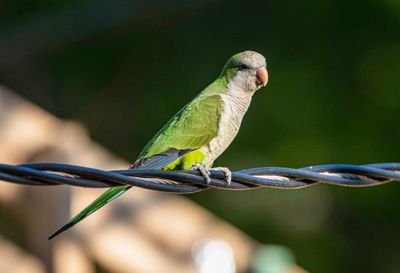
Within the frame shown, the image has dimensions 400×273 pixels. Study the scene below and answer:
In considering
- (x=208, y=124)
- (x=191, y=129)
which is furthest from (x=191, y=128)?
(x=208, y=124)

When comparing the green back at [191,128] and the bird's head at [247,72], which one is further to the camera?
the bird's head at [247,72]

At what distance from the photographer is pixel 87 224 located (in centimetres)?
791

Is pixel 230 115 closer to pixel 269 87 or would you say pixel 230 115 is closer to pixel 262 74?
pixel 262 74

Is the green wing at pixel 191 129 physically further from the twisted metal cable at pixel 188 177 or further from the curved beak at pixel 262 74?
the twisted metal cable at pixel 188 177

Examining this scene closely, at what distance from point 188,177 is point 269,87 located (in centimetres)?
1228

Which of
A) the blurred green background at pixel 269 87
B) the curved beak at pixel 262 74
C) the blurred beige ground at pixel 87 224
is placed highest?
the blurred green background at pixel 269 87

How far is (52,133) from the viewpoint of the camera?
8109mm

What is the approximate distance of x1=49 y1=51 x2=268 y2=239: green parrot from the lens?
199 inches

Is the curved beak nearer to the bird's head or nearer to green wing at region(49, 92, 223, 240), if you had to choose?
the bird's head

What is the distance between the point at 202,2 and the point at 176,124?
1147 cm

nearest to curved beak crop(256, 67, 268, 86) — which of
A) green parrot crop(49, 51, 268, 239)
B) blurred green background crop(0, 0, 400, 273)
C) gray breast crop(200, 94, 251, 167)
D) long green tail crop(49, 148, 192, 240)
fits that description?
green parrot crop(49, 51, 268, 239)

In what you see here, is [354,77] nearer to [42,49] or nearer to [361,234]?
[361,234]

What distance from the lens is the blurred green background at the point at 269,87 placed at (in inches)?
623

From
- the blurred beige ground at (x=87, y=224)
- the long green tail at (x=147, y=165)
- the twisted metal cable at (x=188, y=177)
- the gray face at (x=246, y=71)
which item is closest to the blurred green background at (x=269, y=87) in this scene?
the blurred beige ground at (x=87, y=224)
